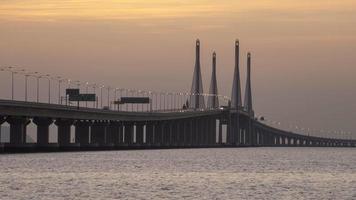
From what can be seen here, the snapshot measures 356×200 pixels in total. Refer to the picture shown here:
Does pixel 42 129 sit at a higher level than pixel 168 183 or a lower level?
higher

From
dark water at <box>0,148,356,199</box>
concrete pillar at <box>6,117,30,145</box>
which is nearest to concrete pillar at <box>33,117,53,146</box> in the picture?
concrete pillar at <box>6,117,30,145</box>

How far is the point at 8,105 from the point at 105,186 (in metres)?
71.8

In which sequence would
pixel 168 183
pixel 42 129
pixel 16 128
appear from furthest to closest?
pixel 42 129, pixel 16 128, pixel 168 183

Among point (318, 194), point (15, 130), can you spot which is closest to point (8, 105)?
point (15, 130)

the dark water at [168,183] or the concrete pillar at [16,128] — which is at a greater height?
the concrete pillar at [16,128]

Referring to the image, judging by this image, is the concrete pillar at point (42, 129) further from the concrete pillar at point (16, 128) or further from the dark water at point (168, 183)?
the dark water at point (168, 183)

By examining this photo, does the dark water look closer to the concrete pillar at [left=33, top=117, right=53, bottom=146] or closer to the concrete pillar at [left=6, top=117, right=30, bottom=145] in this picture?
the concrete pillar at [left=6, top=117, right=30, bottom=145]

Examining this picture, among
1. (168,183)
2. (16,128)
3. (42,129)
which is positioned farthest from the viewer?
(42,129)

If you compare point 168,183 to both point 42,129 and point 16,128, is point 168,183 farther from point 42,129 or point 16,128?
point 42,129

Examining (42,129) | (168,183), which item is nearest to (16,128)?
(42,129)

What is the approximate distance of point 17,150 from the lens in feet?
598

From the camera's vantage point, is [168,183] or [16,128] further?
[16,128]

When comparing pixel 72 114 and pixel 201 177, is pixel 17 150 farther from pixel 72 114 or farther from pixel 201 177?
pixel 201 177

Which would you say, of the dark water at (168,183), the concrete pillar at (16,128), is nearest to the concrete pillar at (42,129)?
the concrete pillar at (16,128)
